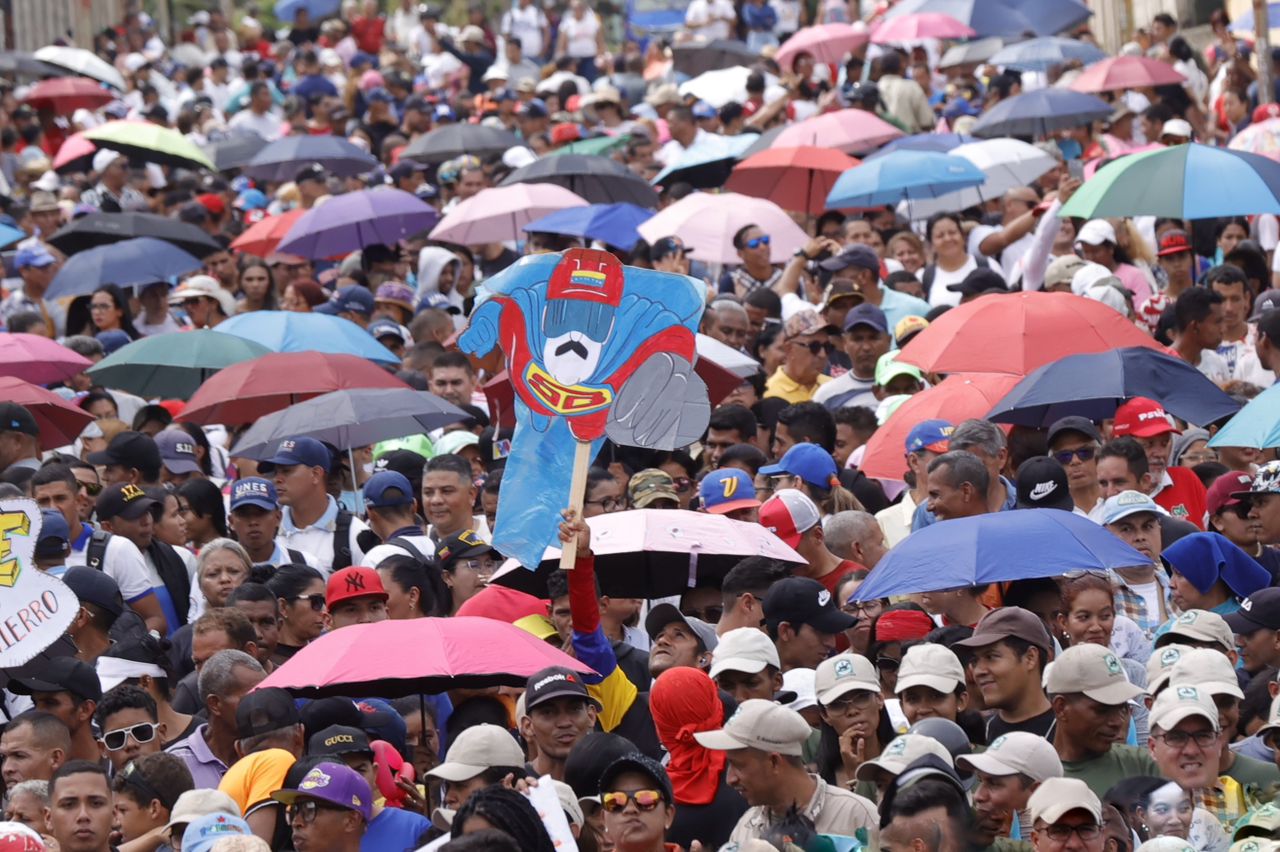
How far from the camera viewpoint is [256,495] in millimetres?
10883

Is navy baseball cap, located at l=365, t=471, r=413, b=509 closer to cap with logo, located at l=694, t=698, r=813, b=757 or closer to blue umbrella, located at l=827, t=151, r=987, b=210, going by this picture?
cap with logo, located at l=694, t=698, r=813, b=757

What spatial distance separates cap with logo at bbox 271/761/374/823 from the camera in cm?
745

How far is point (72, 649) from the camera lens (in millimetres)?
9570

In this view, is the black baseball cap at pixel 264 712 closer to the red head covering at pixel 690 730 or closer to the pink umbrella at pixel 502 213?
the red head covering at pixel 690 730

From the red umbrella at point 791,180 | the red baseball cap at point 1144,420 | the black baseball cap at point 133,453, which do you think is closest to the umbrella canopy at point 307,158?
the red umbrella at point 791,180

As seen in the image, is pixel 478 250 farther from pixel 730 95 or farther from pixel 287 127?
pixel 287 127

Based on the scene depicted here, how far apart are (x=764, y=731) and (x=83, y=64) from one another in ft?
73.2

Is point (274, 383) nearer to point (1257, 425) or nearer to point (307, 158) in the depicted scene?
point (1257, 425)

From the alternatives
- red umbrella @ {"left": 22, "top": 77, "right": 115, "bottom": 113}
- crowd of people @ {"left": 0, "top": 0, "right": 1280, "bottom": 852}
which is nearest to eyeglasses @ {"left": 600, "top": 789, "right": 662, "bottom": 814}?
crowd of people @ {"left": 0, "top": 0, "right": 1280, "bottom": 852}

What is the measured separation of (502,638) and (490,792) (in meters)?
1.90

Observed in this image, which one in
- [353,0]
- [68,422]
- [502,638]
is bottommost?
[353,0]

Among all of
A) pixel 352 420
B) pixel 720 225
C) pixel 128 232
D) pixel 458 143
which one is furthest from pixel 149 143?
pixel 352 420

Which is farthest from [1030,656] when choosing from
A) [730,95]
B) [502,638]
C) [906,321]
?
[730,95]

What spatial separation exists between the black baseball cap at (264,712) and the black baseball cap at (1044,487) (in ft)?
Answer: 10.0
